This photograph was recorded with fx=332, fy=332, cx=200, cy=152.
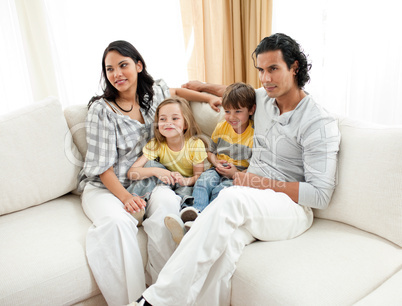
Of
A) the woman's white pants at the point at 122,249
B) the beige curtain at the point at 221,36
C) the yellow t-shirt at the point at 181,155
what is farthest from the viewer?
the beige curtain at the point at 221,36

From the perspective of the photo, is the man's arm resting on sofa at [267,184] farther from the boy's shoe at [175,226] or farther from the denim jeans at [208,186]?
the boy's shoe at [175,226]

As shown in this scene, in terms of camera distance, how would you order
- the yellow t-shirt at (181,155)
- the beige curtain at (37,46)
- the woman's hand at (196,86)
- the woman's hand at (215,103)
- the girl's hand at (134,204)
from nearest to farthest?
A: the girl's hand at (134,204), the yellow t-shirt at (181,155), the woman's hand at (215,103), the woman's hand at (196,86), the beige curtain at (37,46)

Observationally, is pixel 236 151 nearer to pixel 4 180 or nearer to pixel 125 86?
pixel 125 86

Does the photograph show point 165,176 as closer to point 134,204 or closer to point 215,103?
point 134,204

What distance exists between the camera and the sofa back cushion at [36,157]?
163 centimetres

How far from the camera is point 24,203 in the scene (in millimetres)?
1685

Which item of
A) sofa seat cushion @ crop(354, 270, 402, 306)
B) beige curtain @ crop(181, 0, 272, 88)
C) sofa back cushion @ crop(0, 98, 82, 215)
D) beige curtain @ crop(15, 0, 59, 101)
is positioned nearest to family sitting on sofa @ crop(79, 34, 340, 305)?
sofa back cushion @ crop(0, 98, 82, 215)

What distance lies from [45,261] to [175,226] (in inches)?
20.4

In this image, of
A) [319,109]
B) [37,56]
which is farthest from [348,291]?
[37,56]

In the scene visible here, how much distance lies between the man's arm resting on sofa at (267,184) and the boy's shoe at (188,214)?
0.25 metres

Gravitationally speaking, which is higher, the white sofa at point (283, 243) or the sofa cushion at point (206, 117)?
the sofa cushion at point (206, 117)

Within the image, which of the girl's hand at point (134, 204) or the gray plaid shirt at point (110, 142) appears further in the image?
the gray plaid shirt at point (110, 142)

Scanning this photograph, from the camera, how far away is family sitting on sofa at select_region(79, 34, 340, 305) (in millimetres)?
1203

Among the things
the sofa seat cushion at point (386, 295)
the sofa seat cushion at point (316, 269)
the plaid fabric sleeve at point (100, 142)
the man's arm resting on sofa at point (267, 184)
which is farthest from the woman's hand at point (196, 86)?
the sofa seat cushion at point (386, 295)
